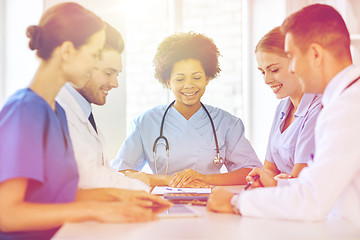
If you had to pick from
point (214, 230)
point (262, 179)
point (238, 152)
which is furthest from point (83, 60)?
point (238, 152)

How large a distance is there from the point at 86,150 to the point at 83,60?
0.31 meters

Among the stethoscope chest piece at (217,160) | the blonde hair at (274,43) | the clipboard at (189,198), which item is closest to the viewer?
the clipboard at (189,198)

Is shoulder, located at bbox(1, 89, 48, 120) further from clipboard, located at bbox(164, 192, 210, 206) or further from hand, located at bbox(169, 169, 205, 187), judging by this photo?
hand, located at bbox(169, 169, 205, 187)

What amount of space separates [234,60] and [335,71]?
2.27 m

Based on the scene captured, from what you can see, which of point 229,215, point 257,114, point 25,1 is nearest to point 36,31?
point 229,215

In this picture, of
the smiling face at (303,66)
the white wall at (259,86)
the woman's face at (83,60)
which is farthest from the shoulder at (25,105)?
the white wall at (259,86)

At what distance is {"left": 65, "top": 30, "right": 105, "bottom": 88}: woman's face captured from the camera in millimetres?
1042

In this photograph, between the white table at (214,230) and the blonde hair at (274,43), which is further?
the blonde hair at (274,43)

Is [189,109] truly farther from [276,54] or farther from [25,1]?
[25,1]

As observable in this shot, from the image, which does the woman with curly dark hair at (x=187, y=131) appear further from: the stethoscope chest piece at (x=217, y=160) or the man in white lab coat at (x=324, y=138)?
the man in white lab coat at (x=324, y=138)

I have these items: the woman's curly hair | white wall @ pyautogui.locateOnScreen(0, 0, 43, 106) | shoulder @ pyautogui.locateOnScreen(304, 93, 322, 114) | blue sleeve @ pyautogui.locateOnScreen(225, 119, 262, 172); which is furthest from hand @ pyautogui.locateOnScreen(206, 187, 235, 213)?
white wall @ pyautogui.locateOnScreen(0, 0, 43, 106)

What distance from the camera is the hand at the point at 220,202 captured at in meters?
1.21

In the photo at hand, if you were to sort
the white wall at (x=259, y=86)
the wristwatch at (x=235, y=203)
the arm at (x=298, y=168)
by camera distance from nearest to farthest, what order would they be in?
the wristwatch at (x=235, y=203)
the arm at (x=298, y=168)
the white wall at (x=259, y=86)

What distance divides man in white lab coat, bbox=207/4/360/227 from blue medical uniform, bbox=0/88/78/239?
45cm
